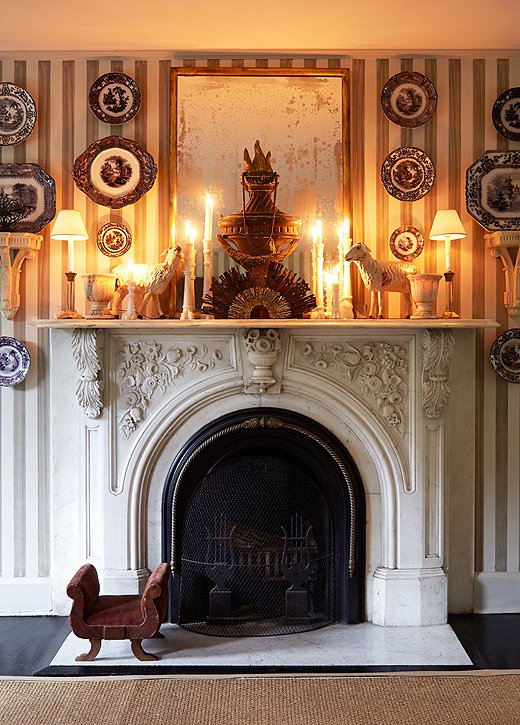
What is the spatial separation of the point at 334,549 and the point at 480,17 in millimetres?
2402

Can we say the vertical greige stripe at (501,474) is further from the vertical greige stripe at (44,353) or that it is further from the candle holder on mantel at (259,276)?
the vertical greige stripe at (44,353)

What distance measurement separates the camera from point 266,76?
388cm

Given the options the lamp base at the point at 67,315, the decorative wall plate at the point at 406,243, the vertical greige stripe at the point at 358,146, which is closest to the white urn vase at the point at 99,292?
the lamp base at the point at 67,315

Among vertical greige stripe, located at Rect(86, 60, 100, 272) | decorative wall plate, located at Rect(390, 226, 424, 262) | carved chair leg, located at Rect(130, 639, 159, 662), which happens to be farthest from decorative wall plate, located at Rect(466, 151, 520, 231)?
carved chair leg, located at Rect(130, 639, 159, 662)

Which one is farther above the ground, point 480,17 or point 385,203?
point 480,17

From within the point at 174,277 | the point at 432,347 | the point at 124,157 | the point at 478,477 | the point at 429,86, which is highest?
the point at 429,86

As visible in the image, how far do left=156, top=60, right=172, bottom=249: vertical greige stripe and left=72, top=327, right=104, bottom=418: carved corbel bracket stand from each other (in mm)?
604

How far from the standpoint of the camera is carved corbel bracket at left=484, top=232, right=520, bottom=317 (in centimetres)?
383

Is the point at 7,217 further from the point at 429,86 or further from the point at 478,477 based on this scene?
the point at 478,477

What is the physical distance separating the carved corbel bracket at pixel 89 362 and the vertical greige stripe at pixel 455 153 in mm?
1699

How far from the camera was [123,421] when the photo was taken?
3688 mm

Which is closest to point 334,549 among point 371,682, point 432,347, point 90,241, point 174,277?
point 371,682

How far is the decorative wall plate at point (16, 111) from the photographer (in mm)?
3873

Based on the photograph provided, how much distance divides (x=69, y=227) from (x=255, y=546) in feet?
5.49
